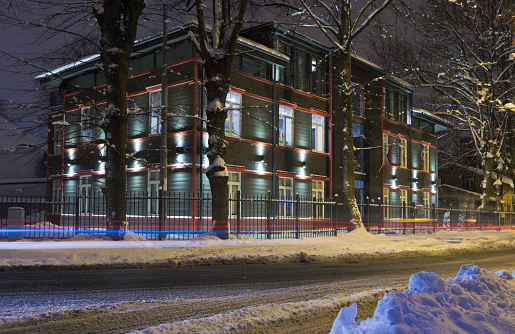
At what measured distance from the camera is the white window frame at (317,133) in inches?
1215

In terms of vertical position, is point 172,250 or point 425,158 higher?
point 425,158

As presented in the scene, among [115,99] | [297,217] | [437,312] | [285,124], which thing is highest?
[285,124]

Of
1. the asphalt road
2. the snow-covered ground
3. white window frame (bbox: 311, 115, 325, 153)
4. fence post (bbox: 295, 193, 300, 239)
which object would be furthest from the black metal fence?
white window frame (bbox: 311, 115, 325, 153)

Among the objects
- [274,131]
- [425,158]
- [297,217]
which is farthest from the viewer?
[425,158]

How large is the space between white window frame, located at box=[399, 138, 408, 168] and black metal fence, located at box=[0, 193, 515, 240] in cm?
879

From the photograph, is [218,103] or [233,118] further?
[233,118]

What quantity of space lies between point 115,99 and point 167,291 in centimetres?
894

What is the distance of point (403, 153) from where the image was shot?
4131cm

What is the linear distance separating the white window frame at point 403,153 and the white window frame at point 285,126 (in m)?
15.1

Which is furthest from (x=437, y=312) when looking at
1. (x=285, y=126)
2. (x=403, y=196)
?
(x=403, y=196)

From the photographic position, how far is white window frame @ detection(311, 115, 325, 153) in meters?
30.9

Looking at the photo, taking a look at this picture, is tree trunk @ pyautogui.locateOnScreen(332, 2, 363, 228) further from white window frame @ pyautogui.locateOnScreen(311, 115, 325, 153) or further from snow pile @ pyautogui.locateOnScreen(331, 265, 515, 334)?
snow pile @ pyautogui.locateOnScreen(331, 265, 515, 334)

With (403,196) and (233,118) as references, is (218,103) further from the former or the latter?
(403,196)

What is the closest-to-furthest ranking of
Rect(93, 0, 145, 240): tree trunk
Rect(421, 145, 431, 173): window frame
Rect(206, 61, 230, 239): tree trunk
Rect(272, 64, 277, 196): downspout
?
Rect(93, 0, 145, 240): tree trunk < Rect(206, 61, 230, 239): tree trunk < Rect(272, 64, 277, 196): downspout < Rect(421, 145, 431, 173): window frame
